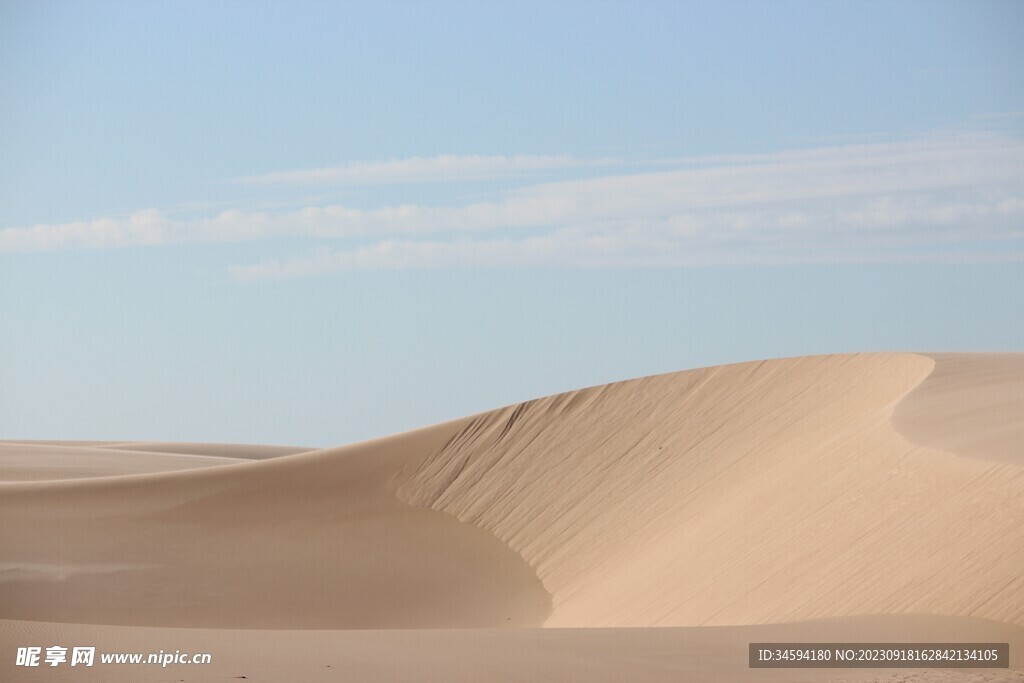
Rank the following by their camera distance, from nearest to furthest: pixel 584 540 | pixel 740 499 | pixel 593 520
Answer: pixel 740 499
pixel 584 540
pixel 593 520

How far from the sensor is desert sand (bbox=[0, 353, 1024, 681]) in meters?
13.1

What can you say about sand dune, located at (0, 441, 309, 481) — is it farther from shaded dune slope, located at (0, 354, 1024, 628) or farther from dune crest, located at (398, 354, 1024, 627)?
dune crest, located at (398, 354, 1024, 627)

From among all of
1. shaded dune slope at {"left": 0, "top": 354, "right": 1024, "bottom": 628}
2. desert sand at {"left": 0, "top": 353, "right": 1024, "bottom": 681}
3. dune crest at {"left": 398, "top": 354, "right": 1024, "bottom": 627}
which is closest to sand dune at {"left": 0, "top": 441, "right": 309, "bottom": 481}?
shaded dune slope at {"left": 0, "top": 354, "right": 1024, "bottom": 628}

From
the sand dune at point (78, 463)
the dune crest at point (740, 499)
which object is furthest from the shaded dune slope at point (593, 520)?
the sand dune at point (78, 463)

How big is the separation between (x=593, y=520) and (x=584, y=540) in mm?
686

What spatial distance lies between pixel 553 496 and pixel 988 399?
9015 millimetres

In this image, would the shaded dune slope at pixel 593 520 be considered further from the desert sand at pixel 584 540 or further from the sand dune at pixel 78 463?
the sand dune at pixel 78 463

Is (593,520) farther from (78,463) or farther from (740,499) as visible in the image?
(78,463)

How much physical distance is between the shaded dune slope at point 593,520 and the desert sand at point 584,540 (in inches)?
2.3

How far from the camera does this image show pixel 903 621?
44.4 ft

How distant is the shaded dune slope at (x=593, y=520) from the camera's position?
16.2m

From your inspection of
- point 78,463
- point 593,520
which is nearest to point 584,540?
point 593,520

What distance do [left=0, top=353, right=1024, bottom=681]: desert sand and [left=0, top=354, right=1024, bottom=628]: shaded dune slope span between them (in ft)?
0.19

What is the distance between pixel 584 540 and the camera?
2477cm
